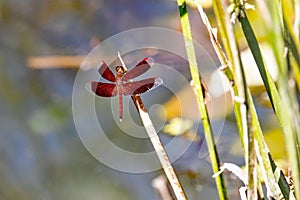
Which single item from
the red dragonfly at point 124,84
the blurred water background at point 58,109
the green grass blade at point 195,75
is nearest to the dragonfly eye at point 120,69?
the red dragonfly at point 124,84

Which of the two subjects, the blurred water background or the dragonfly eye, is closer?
the dragonfly eye

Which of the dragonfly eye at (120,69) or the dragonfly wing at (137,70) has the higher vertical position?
the dragonfly wing at (137,70)

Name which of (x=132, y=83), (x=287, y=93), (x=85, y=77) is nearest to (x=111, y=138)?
(x=85, y=77)

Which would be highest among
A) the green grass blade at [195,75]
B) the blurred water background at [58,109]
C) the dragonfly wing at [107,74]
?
the blurred water background at [58,109]

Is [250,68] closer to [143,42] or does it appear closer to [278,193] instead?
[143,42]

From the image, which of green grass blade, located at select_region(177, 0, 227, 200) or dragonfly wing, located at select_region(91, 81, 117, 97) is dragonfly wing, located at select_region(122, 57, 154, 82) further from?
green grass blade, located at select_region(177, 0, 227, 200)

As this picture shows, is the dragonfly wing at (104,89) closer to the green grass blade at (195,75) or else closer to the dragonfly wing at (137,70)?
the dragonfly wing at (137,70)

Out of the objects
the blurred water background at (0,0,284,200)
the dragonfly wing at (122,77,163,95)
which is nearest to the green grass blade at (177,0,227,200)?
the dragonfly wing at (122,77,163,95)

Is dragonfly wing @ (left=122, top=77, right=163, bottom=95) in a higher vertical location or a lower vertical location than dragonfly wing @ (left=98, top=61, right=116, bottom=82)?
lower
